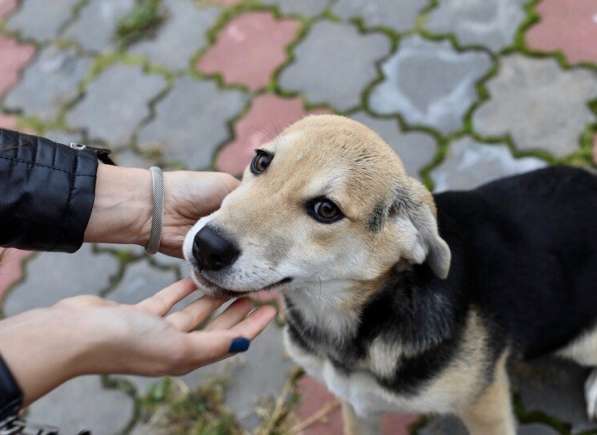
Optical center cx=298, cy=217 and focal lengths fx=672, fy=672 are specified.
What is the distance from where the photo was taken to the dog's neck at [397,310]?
241 centimetres

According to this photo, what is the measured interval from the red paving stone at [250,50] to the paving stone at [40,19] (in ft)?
4.47

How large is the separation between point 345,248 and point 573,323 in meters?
1.10

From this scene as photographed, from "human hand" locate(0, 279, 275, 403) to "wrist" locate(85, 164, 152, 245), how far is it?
0.54 m

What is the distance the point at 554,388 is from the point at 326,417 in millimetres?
1081

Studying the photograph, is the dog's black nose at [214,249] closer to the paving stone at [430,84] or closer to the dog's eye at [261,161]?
the dog's eye at [261,161]

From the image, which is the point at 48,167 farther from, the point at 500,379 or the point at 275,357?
the point at 500,379

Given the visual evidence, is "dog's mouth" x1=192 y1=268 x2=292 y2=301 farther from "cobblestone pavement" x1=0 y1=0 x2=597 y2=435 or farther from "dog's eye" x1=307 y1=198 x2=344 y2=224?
"cobblestone pavement" x1=0 y1=0 x2=597 y2=435

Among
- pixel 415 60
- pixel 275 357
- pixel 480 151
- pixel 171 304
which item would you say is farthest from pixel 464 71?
pixel 171 304

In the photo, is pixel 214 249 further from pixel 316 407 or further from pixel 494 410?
pixel 316 407

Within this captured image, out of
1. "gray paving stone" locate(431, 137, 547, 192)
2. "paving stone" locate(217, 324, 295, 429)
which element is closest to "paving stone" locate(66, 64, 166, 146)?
"paving stone" locate(217, 324, 295, 429)

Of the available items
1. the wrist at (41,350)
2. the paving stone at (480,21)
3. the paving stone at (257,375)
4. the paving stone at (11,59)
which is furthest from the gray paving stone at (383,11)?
the wrist at (41,350)

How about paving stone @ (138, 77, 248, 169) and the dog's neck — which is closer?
the dog's neck

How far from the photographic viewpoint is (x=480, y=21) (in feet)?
14.5

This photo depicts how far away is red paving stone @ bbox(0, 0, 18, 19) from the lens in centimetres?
547
